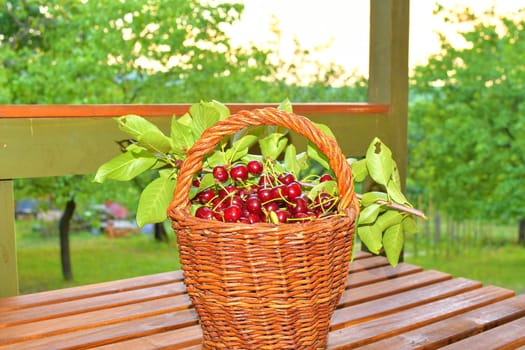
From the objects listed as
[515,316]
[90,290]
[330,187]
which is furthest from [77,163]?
[515,316]

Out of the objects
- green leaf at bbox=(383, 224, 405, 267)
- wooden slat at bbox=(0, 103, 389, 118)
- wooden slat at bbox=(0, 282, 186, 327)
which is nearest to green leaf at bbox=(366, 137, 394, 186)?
green leaf at bbox=(383, 224, 405, 267)

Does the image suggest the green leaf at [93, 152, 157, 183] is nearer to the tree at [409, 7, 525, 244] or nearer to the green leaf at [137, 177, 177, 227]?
the green leaf at [137, 177, 177, 227]

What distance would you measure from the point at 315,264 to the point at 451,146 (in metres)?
6.20

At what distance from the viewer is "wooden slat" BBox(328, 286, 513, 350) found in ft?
4.33

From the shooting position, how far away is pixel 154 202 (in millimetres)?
1194

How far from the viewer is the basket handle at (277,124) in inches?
42.3

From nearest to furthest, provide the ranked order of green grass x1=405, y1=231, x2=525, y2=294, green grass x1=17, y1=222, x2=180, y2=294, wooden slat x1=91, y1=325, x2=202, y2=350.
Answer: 1. wooden slat x1=91, y1=325, x2=202, y2=350
2. green grass x1=17, y1=222, x2=180, y2=294
3. green grass x1=405, y1=231, x2=525, y2=294

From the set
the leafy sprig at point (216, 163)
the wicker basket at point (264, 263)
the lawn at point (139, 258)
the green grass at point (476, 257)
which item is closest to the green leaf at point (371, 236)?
the leafy sprig at point (216, 163)

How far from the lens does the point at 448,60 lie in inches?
267

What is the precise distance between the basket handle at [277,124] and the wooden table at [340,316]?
35 centimetres

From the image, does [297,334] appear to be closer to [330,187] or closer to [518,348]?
[330,187]

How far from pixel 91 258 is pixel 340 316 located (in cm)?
551

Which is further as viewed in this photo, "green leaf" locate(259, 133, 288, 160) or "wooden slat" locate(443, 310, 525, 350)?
"wooden slat" locate(443, 310, 525, 350)

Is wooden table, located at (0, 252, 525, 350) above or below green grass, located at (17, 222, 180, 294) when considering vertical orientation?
above
